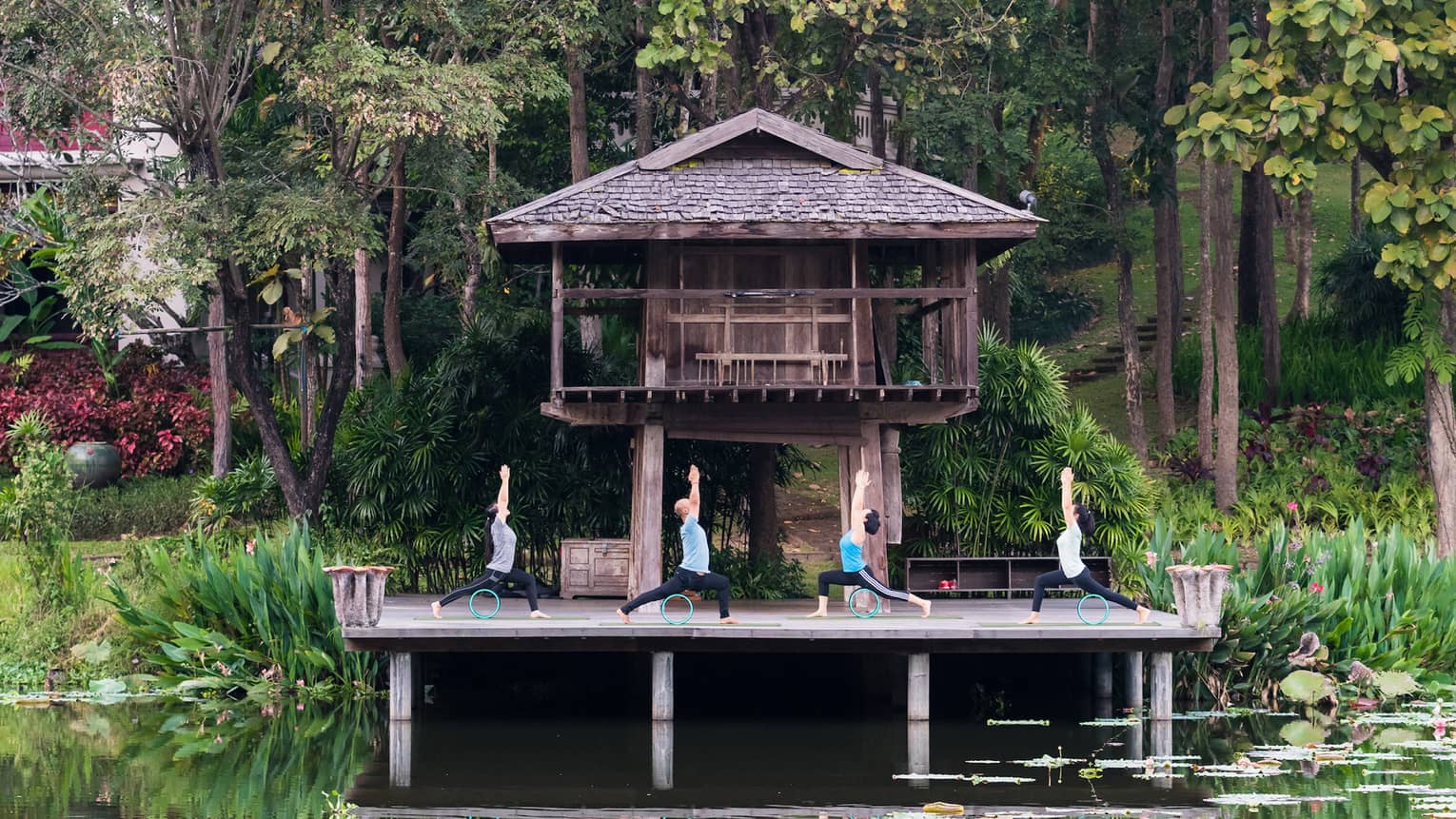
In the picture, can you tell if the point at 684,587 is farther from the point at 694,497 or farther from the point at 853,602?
the point at 853,602

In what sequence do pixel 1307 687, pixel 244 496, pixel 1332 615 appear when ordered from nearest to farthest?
1. pixel 1307 687
2. pixel 1332 615
3. pixel 244 496

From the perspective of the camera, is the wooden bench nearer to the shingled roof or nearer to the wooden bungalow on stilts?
the wooden bungalow on stilts

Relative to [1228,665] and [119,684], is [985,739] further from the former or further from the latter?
[119,684]

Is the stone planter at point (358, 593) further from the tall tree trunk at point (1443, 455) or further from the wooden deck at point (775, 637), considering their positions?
the tall tree trunk at point (1443, 455)

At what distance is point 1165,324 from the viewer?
103 ft

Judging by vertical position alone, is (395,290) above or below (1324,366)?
above

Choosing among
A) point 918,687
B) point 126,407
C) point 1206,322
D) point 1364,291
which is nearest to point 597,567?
point 918,687

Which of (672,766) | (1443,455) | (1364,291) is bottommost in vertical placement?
(672,766)

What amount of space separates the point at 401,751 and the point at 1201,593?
7593 millimetres

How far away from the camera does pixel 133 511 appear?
28531 millimetres

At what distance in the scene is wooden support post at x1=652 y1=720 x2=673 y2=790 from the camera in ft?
52.3

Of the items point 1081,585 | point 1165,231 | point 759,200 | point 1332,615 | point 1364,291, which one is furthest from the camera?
point 1364,291

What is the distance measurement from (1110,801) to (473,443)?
11.6 m

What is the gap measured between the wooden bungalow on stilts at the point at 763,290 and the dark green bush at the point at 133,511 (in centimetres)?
987
